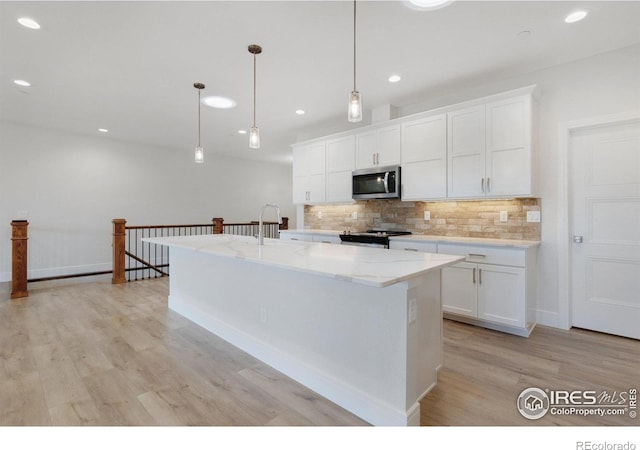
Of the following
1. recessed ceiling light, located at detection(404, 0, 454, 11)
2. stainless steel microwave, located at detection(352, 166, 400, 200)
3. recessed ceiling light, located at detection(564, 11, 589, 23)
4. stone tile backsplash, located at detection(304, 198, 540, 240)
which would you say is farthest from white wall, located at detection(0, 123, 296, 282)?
recessed ceiling light, located at detection(564, 11, 589, 23)

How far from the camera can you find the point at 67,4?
7.39 ft

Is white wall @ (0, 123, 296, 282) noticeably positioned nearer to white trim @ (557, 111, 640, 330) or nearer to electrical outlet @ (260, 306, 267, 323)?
electrical outlet @ (260, 306, 267, 323)

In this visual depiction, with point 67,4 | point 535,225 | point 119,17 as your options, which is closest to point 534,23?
point 535,225

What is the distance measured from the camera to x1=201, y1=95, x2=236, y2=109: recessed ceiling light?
4.09 metres

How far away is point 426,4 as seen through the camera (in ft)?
7.15

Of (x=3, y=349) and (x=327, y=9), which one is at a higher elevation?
(x=327, y=9)

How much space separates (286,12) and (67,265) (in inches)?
244

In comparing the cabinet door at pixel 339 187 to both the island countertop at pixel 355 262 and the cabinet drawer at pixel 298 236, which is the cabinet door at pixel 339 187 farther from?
the island countertop at pixel 355 262

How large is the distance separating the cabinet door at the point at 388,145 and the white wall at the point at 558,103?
1.21m

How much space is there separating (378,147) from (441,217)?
1242 mm

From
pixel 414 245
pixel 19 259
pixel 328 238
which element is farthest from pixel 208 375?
pixel 19 259

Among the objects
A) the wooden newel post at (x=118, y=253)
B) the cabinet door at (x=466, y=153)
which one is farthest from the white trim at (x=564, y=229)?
the wooden newel post at (x=118, y=253)
